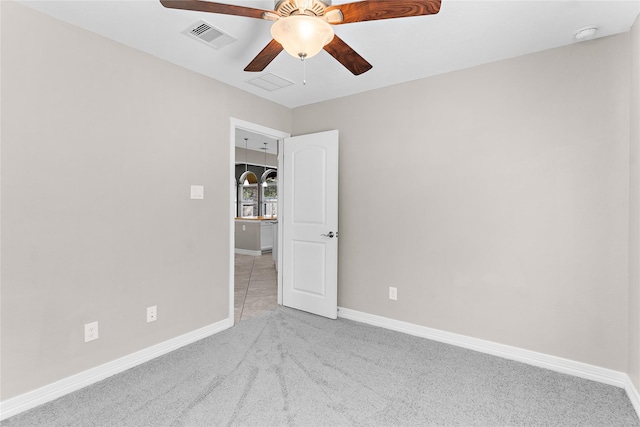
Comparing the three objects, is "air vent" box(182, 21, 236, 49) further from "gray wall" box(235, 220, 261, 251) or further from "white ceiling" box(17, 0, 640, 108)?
"gray wall" box(235, 220, 261, 251)

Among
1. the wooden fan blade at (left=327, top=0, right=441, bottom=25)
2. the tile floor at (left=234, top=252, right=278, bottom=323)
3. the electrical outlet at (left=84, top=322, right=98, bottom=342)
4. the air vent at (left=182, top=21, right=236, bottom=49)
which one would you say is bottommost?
the tile floor at (left=234, top=252, right=278, bottom=323)

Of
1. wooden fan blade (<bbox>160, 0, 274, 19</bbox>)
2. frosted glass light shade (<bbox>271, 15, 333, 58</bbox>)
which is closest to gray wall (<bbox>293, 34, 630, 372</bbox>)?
frosted glass light shade (<bbox>271, 15, 333, 58</bbox>)

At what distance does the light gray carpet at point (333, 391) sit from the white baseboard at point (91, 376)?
65 millimetres

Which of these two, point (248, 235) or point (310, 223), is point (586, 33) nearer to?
point (310, 223)

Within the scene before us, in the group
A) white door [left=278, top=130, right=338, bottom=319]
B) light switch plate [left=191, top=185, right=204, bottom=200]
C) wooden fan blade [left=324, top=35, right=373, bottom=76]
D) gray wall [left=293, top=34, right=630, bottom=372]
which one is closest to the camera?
wooden fan blade [left=324, top=35, right=373, bottom=76]

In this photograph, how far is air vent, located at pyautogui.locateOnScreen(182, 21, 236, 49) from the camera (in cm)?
222

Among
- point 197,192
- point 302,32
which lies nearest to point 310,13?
point 302,32

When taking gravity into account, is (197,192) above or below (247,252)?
above

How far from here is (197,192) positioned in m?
2.97

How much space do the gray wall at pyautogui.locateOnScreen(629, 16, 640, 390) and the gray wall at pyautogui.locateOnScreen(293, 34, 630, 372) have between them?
0.24ft

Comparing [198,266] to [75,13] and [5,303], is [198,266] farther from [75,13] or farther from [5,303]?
[75,13]

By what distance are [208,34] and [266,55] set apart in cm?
70

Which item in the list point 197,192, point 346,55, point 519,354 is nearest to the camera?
point 346,55

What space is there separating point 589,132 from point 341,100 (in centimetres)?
222
